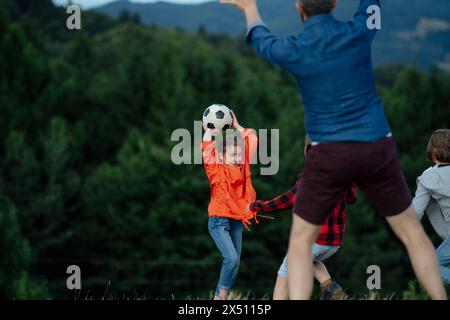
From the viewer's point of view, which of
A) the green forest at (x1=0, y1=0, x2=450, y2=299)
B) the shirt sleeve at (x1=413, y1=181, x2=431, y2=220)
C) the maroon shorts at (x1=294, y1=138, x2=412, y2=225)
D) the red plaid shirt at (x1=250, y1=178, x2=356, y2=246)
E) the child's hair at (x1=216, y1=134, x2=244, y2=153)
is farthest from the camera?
the green forest at (x1=0, y1=0, x2=450, y2=299)

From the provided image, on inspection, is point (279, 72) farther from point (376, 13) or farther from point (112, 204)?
point (376, 13)

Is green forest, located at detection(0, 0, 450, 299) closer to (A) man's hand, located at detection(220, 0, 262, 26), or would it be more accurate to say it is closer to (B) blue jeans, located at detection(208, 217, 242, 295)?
(B) blue jeans, located at detection(208, 217, 242, 295)

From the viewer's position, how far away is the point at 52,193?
3609 centimetres

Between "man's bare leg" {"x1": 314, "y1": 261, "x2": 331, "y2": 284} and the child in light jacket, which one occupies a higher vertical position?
the child in light jacket

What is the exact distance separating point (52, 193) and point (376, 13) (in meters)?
32.4

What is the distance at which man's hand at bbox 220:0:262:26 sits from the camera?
4.55 metres

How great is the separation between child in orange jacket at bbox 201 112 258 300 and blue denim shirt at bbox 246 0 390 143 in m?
1.93

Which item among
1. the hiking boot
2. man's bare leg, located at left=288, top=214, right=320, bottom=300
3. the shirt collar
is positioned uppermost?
the shirt collar

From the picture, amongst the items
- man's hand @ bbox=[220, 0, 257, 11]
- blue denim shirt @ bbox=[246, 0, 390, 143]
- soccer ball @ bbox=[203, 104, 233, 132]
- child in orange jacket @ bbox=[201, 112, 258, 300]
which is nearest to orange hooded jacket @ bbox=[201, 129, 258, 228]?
child in orange jacket @ bbox=[201, 112, 258, 300]

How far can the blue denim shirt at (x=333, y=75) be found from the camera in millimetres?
4281

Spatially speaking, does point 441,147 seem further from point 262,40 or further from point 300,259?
point 262,40

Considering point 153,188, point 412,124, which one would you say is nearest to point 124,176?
point 153,188

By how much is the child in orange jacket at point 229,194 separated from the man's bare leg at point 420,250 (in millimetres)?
1770

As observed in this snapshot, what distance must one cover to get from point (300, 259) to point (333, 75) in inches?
40.5
